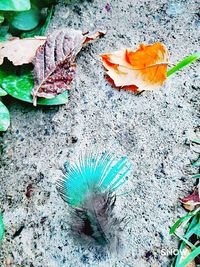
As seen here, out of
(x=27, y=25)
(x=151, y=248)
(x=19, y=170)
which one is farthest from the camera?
(x=27, y=25)

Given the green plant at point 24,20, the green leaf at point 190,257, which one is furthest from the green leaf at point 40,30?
the green leaf at point 190,257

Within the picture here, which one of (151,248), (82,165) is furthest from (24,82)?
(151,248)

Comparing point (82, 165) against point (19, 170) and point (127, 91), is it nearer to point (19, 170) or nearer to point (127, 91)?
point (19, 170)

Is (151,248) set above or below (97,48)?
below

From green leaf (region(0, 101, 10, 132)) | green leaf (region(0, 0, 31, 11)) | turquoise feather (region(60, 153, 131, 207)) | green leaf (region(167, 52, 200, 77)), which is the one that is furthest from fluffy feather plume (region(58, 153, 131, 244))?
green leaf (region(0, 0, 31, 11))

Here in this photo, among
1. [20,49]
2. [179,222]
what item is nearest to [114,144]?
[179,222]

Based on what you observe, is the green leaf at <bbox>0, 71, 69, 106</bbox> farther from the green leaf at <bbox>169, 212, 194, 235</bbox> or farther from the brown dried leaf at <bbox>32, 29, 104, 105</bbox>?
the green leaf at <bbox>169, 212, 194, 235</bbox>
